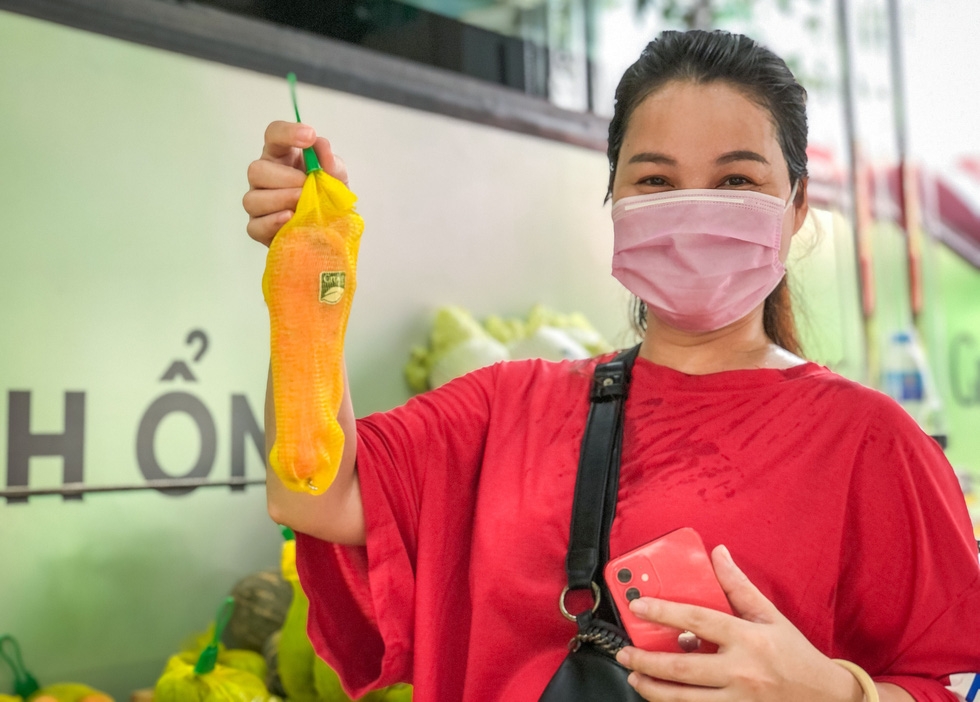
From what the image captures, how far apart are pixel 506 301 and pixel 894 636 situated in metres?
2.17

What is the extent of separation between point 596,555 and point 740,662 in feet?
0.59

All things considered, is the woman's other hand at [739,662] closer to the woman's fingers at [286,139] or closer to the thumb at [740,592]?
the thumb at [740,592]

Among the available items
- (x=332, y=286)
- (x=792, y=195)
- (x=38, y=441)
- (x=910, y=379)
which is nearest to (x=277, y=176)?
(x=332, y=286)

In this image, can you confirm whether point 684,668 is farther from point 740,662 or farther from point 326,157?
point 326,157

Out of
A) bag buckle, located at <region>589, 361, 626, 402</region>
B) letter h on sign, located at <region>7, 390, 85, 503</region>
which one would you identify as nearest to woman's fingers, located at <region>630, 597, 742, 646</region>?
bag buckle, located at <region>589, 361, 626, 402</region>

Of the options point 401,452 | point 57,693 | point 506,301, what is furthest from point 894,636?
point 506,301

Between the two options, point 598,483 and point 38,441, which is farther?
point 38,441

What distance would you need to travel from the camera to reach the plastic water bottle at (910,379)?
3.91 meters

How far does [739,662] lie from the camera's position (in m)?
0.82

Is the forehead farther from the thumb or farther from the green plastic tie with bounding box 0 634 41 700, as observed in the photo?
the green plastic tie with bounding box 0 634 41 700

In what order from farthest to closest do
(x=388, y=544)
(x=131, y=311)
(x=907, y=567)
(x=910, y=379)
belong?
(x=910, y=379) < (x=131, y=311) < (x=388, y=544) < (x=907, y=567)

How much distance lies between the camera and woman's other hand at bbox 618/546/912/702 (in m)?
0.82

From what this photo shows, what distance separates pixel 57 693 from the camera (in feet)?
5.88

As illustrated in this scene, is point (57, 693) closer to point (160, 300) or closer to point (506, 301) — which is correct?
point (160, 300)
